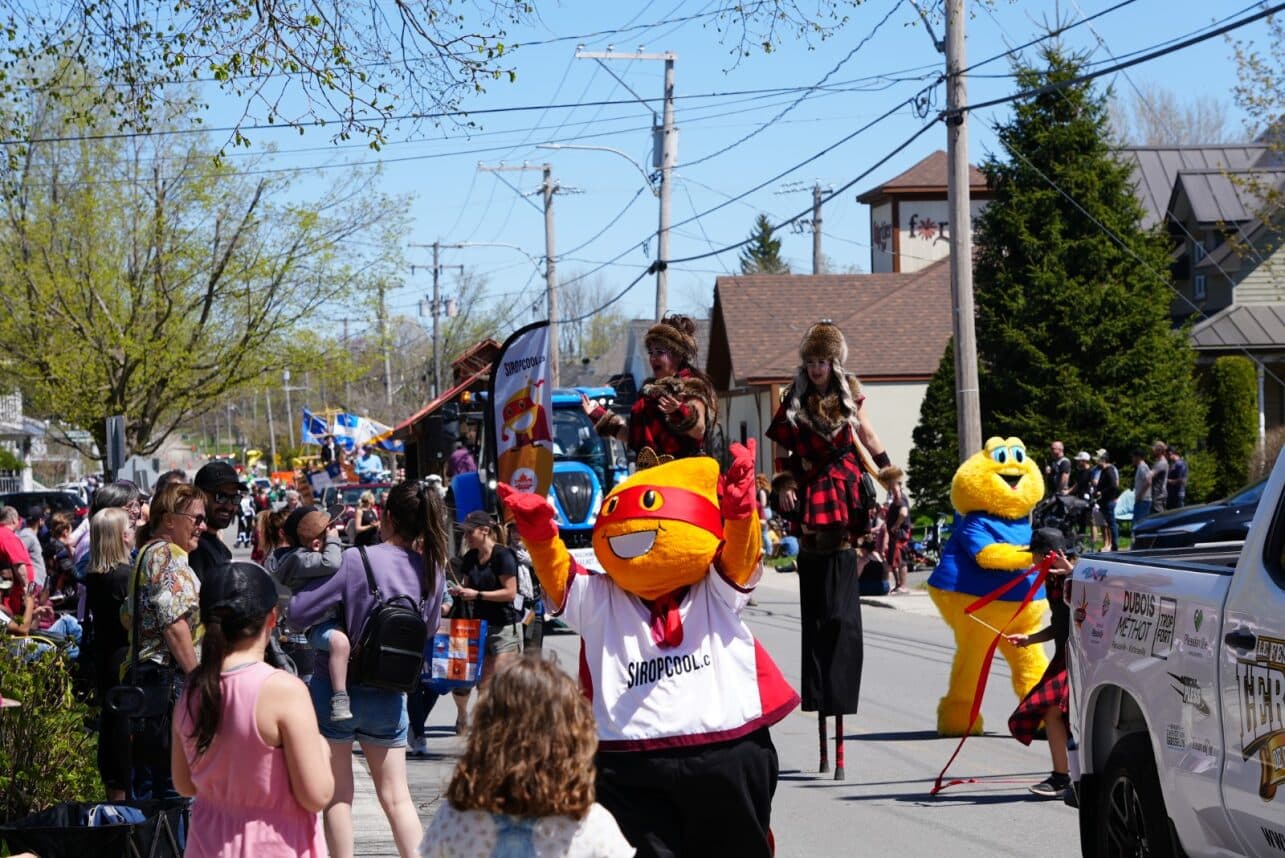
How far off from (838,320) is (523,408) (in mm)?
30799

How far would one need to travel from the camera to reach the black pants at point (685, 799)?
5.05 metres

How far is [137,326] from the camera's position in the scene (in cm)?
3045

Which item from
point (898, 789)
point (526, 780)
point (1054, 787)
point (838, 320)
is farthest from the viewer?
point (838, 320)

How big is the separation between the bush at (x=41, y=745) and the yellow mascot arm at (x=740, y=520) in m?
3.64

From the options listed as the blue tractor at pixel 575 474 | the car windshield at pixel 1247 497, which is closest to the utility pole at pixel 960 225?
the car windshield at pixel 1247 497

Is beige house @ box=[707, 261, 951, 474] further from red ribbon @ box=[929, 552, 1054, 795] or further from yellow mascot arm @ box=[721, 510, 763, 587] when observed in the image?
yellow mascot arm @ box=[721, 510, 763, 587]

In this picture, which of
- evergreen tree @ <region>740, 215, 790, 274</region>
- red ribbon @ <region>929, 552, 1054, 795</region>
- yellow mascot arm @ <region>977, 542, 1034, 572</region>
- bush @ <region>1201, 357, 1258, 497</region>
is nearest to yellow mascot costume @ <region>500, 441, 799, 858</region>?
red ribbon @ <region>929, 552, 1054, 795</region>

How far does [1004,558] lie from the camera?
32.7ft

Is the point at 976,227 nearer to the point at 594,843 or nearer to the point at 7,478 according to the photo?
the point at 594,843

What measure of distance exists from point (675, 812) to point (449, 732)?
24.9 feet

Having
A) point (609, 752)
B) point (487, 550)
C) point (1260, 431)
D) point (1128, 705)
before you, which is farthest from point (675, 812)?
point (1260, 431)

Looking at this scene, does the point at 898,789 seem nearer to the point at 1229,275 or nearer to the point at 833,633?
the point at 833,633

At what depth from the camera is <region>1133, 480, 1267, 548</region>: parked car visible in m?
16.4

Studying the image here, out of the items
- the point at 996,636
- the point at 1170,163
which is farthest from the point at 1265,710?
the point at 1170,163
